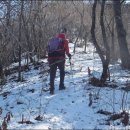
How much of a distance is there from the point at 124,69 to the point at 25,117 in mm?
6119

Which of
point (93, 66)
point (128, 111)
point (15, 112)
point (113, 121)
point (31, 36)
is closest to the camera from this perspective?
point (113, 121)

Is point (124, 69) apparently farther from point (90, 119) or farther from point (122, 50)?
point (90, 119)

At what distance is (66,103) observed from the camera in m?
9.24

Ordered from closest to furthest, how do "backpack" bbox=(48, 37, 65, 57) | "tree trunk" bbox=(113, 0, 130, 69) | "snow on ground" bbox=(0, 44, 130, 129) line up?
"snow on ground" bbox=(0, 44, 130, 129) < "backpack" bbox=(48, 37, 65, 57) < "tree trunk" bbox=(113, 0, 130, 69)

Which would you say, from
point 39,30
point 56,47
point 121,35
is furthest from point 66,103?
point 39,30

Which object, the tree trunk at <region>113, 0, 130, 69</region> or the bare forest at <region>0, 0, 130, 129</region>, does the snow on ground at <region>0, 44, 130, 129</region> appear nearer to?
the bare forest at <region>0, 0, 130, 129</region>

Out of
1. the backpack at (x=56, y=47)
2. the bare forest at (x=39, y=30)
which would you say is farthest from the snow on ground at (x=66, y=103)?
the backpack at (x=56, y=47)

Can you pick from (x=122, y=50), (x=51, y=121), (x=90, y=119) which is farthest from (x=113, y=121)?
(x=122, y=50)

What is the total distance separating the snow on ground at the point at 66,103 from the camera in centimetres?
773

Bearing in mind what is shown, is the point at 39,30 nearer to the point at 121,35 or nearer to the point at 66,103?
the point at 121,35

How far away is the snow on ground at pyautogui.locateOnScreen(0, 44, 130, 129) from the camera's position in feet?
25.4

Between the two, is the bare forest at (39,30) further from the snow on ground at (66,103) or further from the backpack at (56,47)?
the backpack at (56,47)

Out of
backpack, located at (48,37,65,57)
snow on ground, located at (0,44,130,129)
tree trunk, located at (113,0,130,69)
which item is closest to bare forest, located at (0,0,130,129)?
tree trunk, located at (113,0,130,69)

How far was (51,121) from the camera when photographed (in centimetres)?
790
